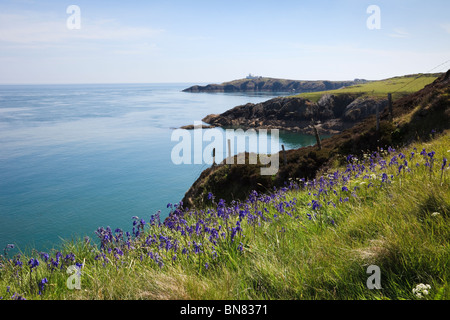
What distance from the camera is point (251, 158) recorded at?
Result: 1278 inches

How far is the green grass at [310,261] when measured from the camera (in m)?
2.83

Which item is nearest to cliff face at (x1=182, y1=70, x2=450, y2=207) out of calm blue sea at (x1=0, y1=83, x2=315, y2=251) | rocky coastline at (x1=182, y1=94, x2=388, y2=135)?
calm blue sea at (x1=0, y1=83, x2=315, y2=251)

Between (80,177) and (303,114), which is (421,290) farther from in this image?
(303,114)

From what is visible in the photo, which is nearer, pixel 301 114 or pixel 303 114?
pixel 303 114

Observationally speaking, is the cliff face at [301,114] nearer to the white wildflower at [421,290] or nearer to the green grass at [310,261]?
the green grass at [310,261]

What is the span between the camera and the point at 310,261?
325 centimetres

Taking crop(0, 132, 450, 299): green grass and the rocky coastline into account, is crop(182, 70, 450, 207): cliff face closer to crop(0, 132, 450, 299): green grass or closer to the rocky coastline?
crop(0, 132, 450, 299): green grass

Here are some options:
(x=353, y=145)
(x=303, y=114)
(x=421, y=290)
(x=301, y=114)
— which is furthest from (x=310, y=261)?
(x=301, y=114)

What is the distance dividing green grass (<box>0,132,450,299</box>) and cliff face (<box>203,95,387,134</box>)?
8135 cm

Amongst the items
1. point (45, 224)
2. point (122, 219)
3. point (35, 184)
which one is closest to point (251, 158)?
point (122, 219)

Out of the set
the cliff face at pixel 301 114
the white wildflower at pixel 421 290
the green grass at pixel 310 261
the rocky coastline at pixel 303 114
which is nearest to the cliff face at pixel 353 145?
the green grass at pixel 310 261

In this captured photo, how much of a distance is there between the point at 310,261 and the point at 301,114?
99.0 m

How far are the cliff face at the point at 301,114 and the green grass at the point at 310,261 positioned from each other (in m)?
81.4

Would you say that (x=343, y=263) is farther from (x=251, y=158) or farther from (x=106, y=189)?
(x=106, y=189)
